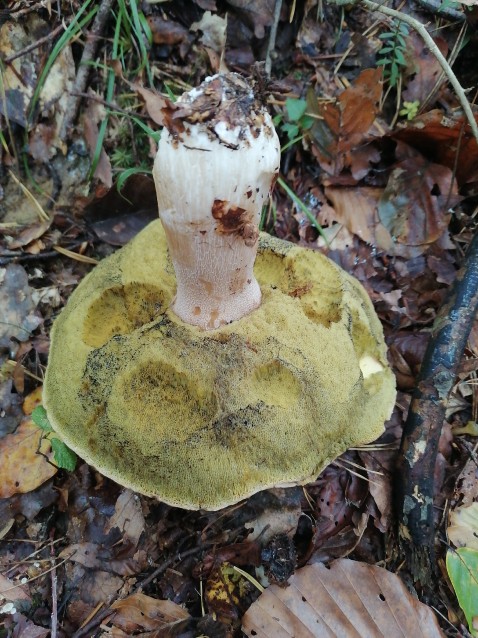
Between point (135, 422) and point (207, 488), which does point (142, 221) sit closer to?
point (135, 422)

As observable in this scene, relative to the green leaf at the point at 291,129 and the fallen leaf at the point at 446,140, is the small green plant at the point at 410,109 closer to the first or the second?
the fallen leaf at the point at 446,140

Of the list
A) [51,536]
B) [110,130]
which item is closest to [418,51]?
[110,130]

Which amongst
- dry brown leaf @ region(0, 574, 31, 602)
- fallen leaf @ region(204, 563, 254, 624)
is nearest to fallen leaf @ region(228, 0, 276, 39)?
fallen leaf @ region(204, 563, 254, 624)

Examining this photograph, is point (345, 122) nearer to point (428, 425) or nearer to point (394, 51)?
point (394, 51)

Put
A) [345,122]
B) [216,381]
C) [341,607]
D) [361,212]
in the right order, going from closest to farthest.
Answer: [216,381], [341,607], [345,122], [361,212]

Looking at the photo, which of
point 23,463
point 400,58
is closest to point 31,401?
point 23,463

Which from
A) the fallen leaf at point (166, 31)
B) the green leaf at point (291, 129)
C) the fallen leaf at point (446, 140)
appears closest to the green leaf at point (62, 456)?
the green leaf at point (291, 129)
